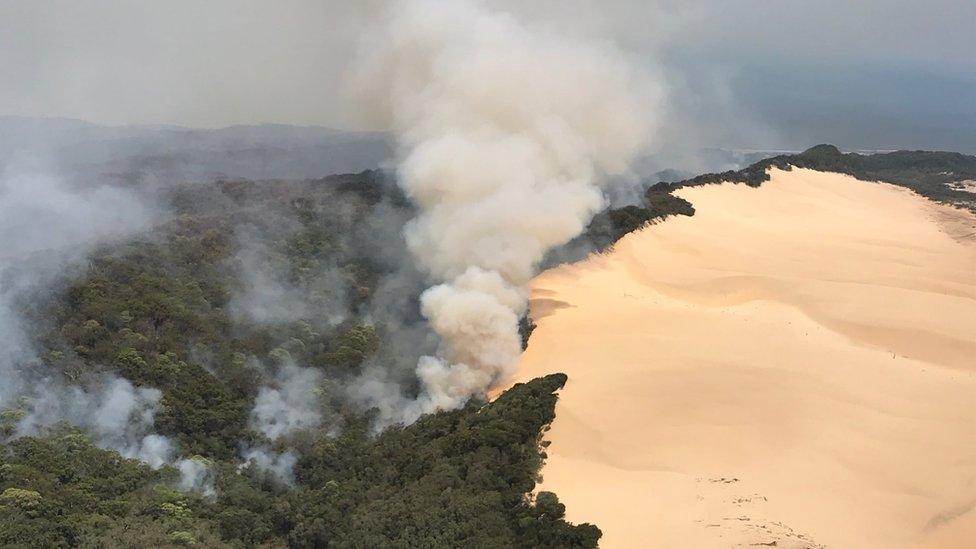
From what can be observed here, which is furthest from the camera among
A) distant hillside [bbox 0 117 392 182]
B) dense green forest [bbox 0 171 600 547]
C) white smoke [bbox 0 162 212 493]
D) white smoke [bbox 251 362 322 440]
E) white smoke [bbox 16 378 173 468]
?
distant hillside [bbox 0 117 392 182]

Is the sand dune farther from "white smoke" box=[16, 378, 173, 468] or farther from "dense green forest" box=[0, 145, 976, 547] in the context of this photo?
"white smoke" box=[16, 378, 173, 468]

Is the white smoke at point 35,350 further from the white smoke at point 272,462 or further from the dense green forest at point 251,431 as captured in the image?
the white smoke at point 272,462

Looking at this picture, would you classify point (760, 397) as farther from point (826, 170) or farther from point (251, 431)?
point (826, 170)

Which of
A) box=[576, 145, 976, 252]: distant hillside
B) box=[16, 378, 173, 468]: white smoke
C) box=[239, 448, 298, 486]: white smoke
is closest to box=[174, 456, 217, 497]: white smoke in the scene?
box=[16, 378, 173, 468]: white smoke

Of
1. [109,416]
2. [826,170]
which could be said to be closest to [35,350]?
[109,416]

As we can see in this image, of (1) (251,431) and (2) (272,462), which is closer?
→ (2) (272,462)

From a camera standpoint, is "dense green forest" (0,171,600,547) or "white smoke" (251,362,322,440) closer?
"dense green forest" (0,171,600,547)
